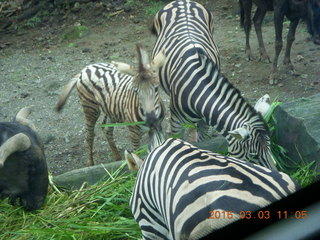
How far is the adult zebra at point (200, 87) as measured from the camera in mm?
4117

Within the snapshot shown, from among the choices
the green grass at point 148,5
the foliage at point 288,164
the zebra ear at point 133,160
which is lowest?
the green grass at point 148,5

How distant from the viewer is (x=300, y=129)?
14.4ft

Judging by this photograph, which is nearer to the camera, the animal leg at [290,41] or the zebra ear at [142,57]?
the zebra ear at [142,57]

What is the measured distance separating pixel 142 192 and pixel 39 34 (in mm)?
7866

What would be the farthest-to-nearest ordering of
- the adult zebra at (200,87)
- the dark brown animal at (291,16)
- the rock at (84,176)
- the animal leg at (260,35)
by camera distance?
the animal leg at (260,35) < the dark brown animal at (291,16) < the rock at (84,176) < the adult zebra at (200,87)

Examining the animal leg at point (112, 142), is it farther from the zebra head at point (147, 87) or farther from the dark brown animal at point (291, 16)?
the dark brown animal at point (291, 16)

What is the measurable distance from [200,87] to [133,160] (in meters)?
1.41

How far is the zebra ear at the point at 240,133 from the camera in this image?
4.00m

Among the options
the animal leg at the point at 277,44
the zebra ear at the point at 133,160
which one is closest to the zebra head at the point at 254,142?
the zebra ear at the point at 133,160

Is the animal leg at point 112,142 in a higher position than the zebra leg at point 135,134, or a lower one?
lower
